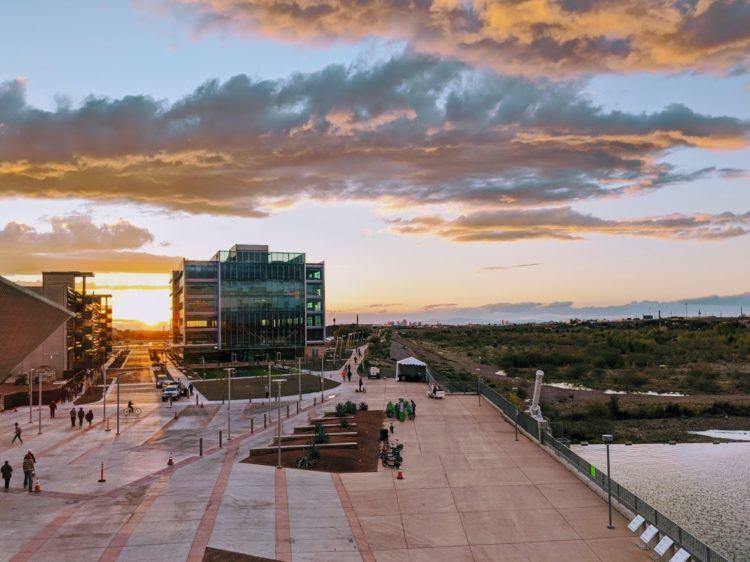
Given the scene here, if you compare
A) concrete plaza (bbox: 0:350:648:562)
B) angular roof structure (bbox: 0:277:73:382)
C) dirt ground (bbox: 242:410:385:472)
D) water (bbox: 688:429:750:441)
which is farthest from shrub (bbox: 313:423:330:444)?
water (bbox: 688:429:750:441)

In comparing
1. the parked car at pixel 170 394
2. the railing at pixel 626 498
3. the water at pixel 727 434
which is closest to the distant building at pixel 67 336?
the parked car at pixel 170 394

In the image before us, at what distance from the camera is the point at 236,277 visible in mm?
123750

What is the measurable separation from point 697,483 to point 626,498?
19.0 meters

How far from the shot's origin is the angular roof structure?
35688mm

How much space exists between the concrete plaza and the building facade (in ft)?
273

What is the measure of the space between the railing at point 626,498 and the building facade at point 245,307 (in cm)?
8467

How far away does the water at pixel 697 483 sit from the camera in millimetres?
30359

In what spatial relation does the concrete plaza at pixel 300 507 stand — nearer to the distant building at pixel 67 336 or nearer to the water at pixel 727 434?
the water at pixel 727 434

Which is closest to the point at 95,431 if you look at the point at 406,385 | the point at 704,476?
the point at 406,385

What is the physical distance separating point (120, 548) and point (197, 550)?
106 inches

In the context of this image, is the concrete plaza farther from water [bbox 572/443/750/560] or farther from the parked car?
the parked car

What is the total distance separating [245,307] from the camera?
123500mm

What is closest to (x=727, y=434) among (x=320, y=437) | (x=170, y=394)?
(x=320, y=437)

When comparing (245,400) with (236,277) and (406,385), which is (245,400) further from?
(236,277)
